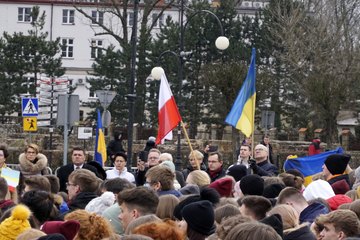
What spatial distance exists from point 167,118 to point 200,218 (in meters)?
11.3

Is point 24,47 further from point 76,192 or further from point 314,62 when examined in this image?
point 76,192

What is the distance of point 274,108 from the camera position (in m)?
58.8

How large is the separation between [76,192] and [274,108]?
48.1 m

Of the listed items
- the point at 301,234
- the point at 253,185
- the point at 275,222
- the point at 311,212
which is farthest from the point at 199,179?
the point at 275,222

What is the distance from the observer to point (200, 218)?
25.0 feet

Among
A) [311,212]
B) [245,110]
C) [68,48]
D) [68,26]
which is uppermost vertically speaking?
[68,26]

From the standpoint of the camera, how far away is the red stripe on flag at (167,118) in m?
18.7

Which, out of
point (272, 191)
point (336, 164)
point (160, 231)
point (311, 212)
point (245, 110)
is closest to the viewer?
point (160, 231)

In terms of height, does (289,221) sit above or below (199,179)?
below

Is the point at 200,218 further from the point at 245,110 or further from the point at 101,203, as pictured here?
the point at 245,110

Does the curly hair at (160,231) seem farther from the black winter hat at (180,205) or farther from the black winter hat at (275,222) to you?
the black winter hat at (180,205)

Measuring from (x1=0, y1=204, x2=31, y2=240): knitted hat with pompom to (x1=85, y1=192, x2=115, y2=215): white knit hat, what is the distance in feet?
8.87

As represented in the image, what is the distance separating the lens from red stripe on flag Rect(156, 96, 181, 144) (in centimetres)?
1866

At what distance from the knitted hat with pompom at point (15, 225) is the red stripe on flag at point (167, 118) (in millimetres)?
11260
